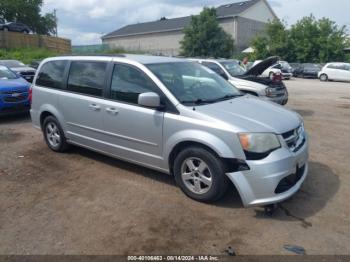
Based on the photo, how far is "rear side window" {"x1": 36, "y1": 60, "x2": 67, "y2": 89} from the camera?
6.04 m

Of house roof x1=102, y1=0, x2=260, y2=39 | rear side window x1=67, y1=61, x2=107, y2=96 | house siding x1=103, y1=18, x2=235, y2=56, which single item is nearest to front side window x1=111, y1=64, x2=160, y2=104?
rear side window x1=67, y1=61, x2=107, y2=96

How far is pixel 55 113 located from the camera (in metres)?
6.09

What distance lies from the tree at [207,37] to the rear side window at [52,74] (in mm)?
38136

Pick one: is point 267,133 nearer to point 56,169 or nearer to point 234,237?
point 234,237

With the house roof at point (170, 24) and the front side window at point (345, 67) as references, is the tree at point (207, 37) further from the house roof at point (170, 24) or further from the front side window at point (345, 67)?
the front side window at point (345, 67)

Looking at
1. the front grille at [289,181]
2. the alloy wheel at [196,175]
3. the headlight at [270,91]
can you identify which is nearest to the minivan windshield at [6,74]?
the headlight at [270,91]

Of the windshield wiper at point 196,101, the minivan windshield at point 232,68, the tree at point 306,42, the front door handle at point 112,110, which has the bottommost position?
the front door handle at point 112,110

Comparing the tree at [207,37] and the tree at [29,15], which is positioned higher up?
the tree at [29,15]

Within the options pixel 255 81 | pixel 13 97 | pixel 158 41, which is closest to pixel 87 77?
pixel 13 97

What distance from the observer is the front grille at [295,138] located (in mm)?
4129

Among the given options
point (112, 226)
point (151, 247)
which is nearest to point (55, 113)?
point (112, 226)

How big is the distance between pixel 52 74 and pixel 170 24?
5593cm

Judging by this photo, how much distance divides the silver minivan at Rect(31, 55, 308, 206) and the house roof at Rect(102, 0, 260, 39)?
162ft

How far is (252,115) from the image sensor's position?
4316 mm
